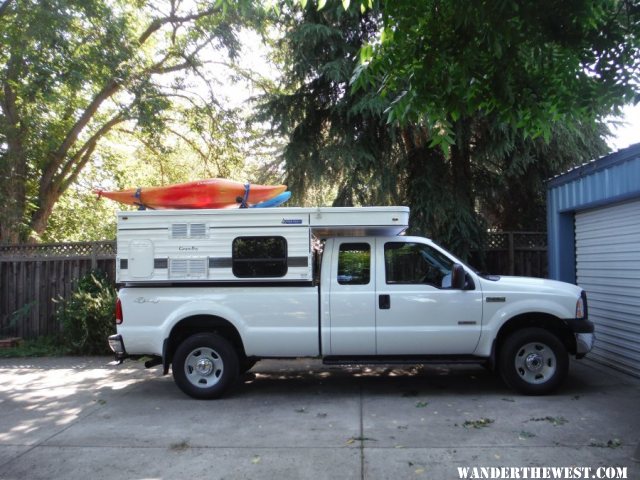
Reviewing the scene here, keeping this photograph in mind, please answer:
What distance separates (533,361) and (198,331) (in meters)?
4.08

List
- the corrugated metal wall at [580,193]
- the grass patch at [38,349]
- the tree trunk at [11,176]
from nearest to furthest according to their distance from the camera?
1. the corrugated metal wall at [580,193]
2. the grass patch at [38,349]
3. the tree trunk at [11,176]

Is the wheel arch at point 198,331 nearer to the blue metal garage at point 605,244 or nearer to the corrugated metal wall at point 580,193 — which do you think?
the blue metal garage at point 605,244

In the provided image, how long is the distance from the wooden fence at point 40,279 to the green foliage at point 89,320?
860mm

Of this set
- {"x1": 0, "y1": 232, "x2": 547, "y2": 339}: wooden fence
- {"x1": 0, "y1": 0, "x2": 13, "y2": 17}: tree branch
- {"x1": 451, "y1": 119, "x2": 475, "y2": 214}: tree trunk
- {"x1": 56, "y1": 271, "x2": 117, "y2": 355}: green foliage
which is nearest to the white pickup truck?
{"x1": 56, "y1": 271, "x2": 117, "y2": 355}: green foliage

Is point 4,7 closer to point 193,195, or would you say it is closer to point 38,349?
point 38,349

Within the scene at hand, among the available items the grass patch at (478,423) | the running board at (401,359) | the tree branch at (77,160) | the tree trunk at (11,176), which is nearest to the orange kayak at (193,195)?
the running board at (401,359)

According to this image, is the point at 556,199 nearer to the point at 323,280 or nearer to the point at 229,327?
the point at 323,280

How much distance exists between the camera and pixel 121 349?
643 cm

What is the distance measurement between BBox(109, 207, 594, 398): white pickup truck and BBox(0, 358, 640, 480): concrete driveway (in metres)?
0.52

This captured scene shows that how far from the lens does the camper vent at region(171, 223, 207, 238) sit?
6496 millimetres

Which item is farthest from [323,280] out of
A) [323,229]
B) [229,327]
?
[229,327]

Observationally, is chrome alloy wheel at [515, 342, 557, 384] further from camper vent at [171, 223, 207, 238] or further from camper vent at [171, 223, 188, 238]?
camper vent at [171, 223, 188, 238]

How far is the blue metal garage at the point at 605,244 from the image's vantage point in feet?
23.4

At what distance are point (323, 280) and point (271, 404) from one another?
5.22 ft
